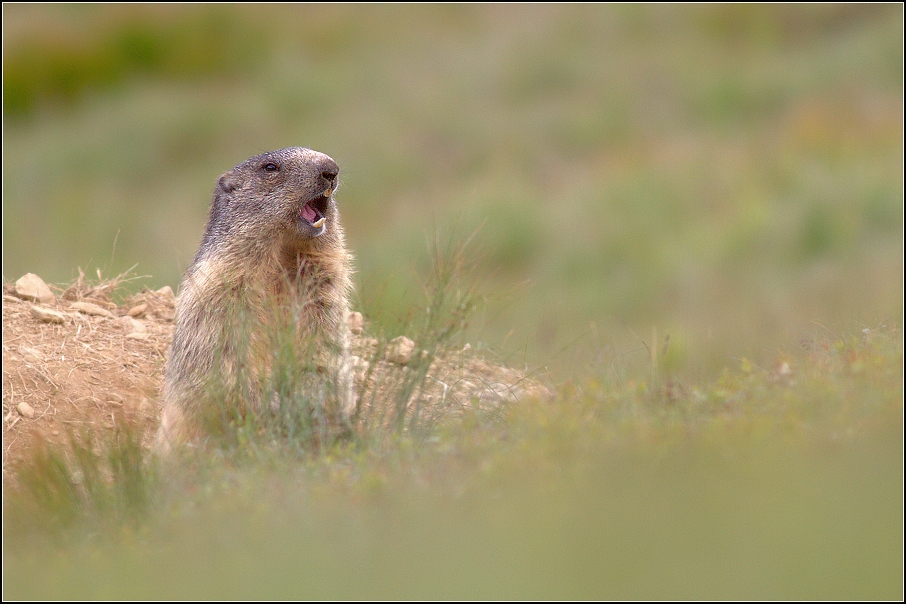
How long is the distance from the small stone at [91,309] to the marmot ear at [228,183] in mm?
2270

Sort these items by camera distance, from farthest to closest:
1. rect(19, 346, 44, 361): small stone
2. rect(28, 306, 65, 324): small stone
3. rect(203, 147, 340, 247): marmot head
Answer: rect(28, 306, 65, 324): small stone < rect(19, 346, 44, 361): small stone < rect(203, 147, 340, 247): marmot head

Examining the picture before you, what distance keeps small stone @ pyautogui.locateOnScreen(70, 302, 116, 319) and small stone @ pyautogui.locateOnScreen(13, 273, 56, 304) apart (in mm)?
205

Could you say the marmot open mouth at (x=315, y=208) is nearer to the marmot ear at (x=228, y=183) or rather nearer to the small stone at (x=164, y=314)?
the marmot ear at (x=228, y=183)

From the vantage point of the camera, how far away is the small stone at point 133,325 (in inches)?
346

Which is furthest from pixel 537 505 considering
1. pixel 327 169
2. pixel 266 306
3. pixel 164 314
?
pixel 164 314

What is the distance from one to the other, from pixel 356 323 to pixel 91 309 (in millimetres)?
2309

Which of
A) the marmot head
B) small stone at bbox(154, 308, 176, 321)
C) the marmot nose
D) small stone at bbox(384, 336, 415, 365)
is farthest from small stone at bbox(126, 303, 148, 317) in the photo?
small stone at bbox(384, 336, 415, 365)

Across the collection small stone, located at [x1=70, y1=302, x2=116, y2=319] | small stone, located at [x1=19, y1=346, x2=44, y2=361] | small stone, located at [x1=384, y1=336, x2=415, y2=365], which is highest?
small stone, located at [x1=70, y1=302, x2=116, y2=319]

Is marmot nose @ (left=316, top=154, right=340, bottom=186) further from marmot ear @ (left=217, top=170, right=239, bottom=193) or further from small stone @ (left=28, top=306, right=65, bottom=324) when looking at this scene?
small stone @ (left=28, top=306, right=65, bottom=324)

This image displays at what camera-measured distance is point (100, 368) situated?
A: 8.23 metres

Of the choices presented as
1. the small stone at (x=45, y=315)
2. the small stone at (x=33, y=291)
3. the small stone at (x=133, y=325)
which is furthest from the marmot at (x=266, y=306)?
the small stone at (x=33, y=291)

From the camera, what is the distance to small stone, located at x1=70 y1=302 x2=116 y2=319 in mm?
8922

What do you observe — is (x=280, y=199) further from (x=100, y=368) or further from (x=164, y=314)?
(x=164, y=314)

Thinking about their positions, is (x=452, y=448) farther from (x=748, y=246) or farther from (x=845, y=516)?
(x=748, y=246)
